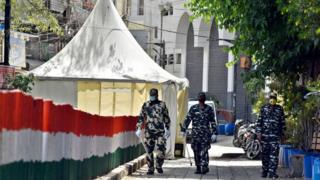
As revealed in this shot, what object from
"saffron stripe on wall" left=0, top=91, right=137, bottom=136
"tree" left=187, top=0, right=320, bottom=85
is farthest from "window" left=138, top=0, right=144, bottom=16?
"saffron stripe on wall" left=0, top=91, right=137, bottom=136

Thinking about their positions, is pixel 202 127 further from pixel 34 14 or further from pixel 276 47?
pixel 34 14

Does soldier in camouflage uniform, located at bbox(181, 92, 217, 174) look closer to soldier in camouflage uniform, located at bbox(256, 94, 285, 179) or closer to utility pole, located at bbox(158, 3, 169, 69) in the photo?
soldier in camouflage uniform, located at bbox(256, 94, 285, 179)

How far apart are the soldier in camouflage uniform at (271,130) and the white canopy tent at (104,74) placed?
468cm

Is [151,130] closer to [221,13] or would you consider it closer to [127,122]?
[127,122]

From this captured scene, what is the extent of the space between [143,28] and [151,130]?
4180 centimetres

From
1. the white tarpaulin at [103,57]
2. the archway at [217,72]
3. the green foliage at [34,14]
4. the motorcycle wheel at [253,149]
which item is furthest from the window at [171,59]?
Result: the green foliage at [34,14]

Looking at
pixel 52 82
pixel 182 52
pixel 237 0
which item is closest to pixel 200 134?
pixel 237 0

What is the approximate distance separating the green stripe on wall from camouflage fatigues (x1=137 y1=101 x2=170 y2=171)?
2.34 ft

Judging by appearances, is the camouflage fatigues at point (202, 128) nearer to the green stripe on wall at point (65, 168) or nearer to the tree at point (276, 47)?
the green stripe on wall at point (65, 168)

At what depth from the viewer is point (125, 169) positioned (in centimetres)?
1412

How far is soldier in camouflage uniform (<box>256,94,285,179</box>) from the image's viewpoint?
46.6 feet

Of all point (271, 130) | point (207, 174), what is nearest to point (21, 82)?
point (207, 174)

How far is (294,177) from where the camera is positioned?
14883 mm

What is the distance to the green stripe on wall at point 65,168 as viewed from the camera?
684 centimetres
